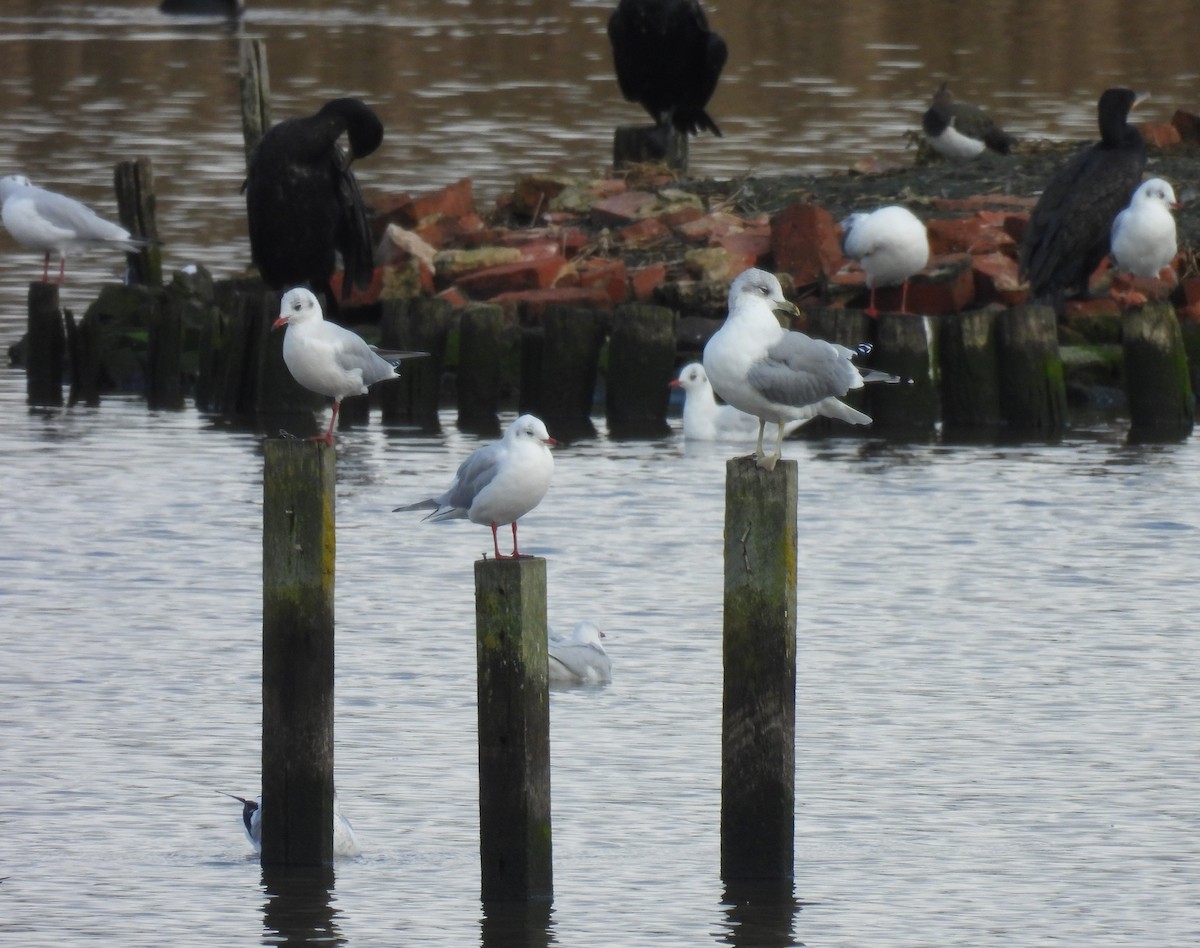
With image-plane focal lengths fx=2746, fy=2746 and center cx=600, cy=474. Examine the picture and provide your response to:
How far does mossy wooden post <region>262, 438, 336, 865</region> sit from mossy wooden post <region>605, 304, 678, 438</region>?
29.2 ft

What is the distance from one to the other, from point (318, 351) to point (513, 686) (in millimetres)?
3723

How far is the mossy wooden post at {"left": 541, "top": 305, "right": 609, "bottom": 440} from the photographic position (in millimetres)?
17609

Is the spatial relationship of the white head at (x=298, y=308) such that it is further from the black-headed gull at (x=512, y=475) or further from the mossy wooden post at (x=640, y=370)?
the mossy wooden post at (x=640, y=370)

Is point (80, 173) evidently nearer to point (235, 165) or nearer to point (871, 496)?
point (235, 165)

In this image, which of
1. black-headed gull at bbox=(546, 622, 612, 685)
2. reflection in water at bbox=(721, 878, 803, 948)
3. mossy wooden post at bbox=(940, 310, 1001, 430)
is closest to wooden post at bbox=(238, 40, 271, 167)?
mossy wooden post at bbox=(940, 310, 1001, 430)

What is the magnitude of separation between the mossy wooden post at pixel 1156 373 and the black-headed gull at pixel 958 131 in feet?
17.7

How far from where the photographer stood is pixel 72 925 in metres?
8.57

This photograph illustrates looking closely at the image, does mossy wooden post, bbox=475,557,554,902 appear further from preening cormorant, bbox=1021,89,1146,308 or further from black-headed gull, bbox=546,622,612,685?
preening cormorant, bbox=1021,89,1146,308

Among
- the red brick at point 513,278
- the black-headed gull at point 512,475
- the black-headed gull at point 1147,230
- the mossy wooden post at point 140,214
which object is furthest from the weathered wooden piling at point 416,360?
the black-headed gull at point 512,475

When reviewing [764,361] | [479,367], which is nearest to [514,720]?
[764,361]

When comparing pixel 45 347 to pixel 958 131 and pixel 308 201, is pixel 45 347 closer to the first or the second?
pixel 308 201

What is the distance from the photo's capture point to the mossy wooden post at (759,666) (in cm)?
815

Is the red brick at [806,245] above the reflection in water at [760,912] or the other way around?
above

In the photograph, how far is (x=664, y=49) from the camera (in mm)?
22250
